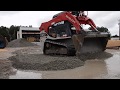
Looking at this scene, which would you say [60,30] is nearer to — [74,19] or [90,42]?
[74,19]

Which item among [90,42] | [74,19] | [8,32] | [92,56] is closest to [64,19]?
[74,19]

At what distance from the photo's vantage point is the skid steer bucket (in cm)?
902

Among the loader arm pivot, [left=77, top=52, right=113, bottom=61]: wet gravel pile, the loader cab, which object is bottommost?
[left=77, top=52, right=113, bottom=61]: wet gravel pile

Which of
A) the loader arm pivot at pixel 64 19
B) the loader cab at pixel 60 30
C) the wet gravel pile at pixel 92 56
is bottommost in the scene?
the wet gravel pile at pixel 92 56

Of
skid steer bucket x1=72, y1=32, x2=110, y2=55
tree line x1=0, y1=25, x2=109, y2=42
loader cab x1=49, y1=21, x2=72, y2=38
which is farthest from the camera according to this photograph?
tree line x1=0, y1=25, x2=109, y2=42

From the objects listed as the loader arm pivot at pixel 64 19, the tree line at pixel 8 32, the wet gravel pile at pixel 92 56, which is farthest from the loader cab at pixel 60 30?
the tree line at pixel 8 32

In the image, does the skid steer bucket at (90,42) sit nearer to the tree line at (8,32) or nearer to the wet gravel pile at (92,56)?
the wet gravel pile at (92,56)

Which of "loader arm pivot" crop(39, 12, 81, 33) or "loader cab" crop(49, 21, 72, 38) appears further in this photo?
"loader cab" crop(49, 21, 72, 38)

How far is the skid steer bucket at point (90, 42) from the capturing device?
902 cm

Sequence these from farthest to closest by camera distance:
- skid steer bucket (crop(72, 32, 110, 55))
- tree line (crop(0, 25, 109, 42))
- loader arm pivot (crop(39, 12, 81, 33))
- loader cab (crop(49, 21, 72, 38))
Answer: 1. tree line (crop(0, 25, 109, 42))
2. loader cab (crop(49, 21, 72, 38))
3. loader arm pivot (crop(39, 12, 81, 33))
4. skid steer bucket (crop(72, 32, 110, 55))

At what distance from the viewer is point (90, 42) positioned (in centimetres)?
984

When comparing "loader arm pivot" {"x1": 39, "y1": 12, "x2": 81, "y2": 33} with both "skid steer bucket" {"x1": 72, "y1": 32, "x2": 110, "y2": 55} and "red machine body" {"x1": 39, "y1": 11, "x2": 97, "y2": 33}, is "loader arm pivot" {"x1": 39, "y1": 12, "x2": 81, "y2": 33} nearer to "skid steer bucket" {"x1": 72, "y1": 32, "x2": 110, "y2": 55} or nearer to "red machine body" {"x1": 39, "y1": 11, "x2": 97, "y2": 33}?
"red machine body" {"x1": 39, "y1": 11, "x2": 97, "y2": 33}

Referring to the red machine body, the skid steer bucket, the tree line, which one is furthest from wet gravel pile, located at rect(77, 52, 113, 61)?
the tree line
